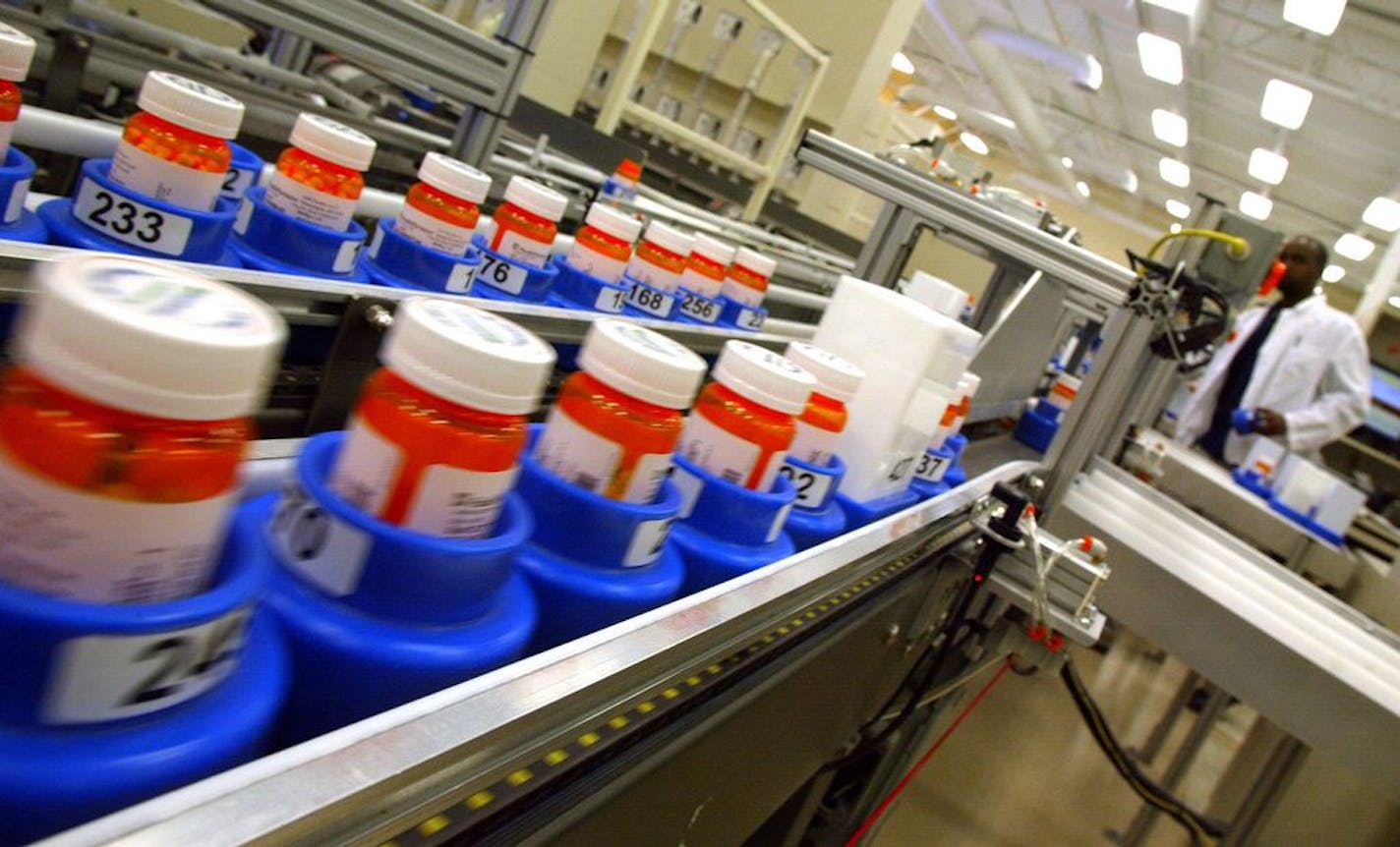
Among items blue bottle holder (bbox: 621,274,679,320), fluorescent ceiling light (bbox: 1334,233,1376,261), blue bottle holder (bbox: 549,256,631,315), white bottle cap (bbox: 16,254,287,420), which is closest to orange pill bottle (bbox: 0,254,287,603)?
white bottle cap (bbox: 16,254,287,420)

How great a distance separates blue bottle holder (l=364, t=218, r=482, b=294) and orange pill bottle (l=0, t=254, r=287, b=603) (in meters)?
0.66

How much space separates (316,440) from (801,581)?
1.40 feet

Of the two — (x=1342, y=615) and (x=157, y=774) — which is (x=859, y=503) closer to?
(x=157, y=774)

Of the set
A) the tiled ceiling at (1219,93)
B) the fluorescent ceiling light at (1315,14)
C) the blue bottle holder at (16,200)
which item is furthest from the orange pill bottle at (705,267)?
the tiled ceiling at (1219,93)

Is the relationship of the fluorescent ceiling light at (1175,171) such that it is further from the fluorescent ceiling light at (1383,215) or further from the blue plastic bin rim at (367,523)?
the blue plastic bin rim at (367,523)

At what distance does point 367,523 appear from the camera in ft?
1.61

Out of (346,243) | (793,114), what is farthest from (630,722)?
(793,114)

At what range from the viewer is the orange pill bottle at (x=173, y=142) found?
746mm

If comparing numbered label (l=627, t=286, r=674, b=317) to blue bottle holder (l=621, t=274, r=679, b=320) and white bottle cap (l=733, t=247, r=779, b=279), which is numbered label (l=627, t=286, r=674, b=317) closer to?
blue bottle holder (l=621, t=274, r=679, b=320)

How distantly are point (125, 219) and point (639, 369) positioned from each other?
0.45m

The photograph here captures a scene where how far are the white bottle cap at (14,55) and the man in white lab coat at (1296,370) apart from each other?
4.78 meters

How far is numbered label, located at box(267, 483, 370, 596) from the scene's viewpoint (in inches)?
19.2

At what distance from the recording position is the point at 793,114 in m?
4.34

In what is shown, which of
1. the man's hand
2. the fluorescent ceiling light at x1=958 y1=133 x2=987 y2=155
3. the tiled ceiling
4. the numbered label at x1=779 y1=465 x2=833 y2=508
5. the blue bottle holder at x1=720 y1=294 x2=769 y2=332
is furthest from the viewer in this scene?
the fluorescent ceiling light at x1=958 y1=133 x2=987 y2=155
